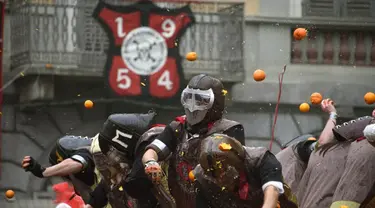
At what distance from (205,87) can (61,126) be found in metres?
10.8

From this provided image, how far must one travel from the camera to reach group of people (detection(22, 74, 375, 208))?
27.4 feet

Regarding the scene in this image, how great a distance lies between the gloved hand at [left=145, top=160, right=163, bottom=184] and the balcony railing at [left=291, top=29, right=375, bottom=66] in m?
9.64

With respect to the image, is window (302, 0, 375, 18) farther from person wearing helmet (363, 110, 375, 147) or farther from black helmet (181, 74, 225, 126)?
person wearing helmet (363, 110, 375, 147)

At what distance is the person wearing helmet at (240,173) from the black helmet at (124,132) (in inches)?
64.3

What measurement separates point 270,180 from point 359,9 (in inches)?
434

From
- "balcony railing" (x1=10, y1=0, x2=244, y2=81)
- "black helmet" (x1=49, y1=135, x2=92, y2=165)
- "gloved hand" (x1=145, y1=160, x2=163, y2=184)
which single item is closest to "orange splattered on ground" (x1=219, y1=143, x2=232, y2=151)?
"gloved hand" (x1=145, y1=160, x2=163, y2=184)

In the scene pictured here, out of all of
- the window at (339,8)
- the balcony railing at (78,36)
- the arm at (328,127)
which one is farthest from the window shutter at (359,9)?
the arm at (328,127)

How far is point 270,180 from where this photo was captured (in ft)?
27.1

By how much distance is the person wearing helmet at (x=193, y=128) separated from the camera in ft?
30.0

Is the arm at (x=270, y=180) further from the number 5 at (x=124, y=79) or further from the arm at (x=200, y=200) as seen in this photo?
the number 5 at (x=124, y=79)

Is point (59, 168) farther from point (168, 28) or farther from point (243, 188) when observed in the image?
point (168, 28)

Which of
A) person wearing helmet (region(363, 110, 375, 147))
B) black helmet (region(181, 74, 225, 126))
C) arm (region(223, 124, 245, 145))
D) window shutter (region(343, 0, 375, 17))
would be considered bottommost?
arm (region(223, 124, 245, 145))

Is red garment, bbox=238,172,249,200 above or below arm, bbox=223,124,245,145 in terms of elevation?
below

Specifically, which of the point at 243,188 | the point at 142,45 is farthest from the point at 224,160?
the point at 142,45
